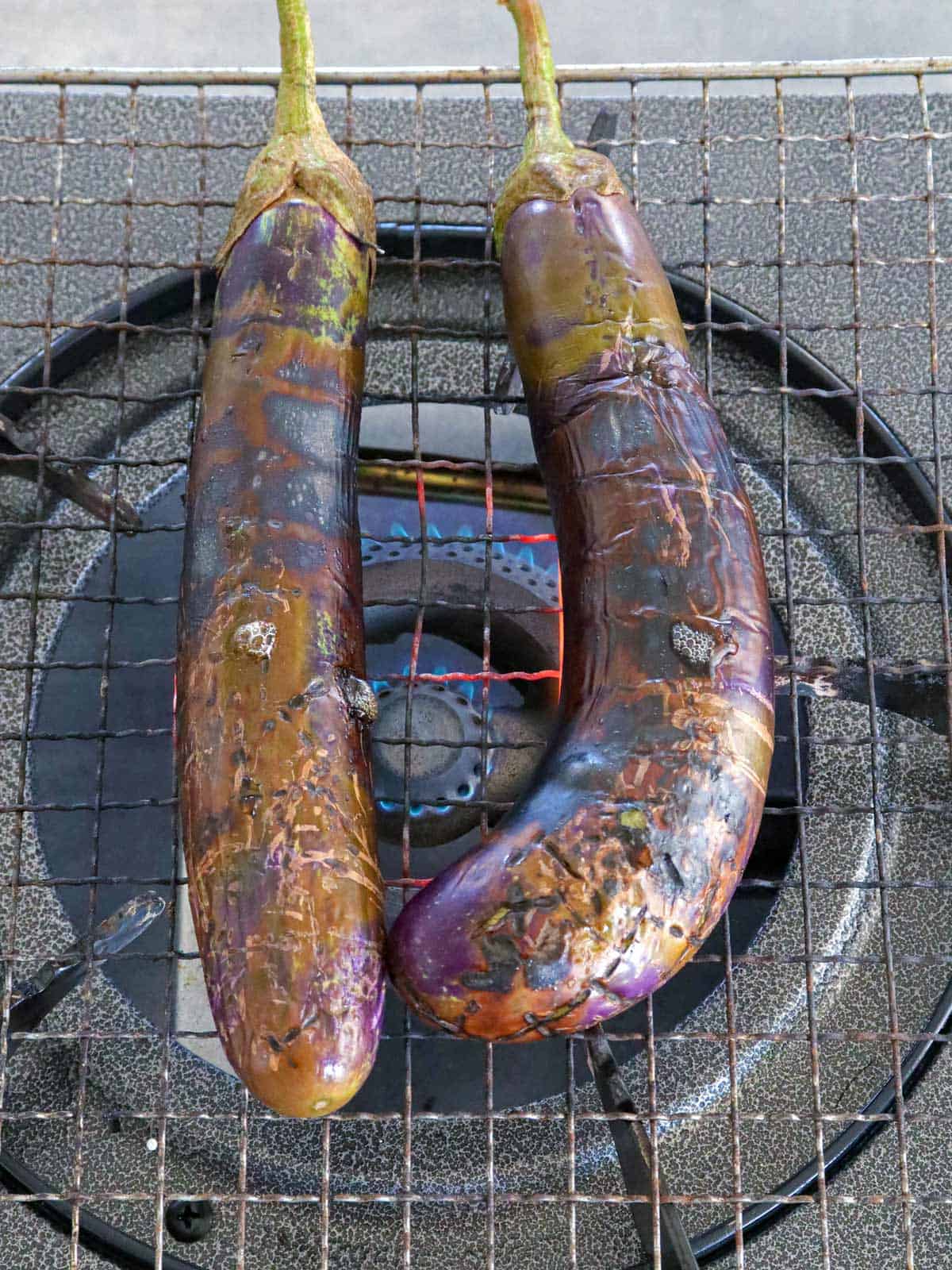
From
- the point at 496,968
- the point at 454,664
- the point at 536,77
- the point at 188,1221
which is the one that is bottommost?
the point at 188,1221

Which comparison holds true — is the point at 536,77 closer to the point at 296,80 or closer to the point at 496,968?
the point at 296,80

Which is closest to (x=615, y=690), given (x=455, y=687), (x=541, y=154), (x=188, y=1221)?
(x=541, y=154)

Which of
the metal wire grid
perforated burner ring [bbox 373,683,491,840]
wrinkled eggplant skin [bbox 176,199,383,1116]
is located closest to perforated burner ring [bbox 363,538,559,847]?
perforated burner ring [bbox 373,683,491,840]

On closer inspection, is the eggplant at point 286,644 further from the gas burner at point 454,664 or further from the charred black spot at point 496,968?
the gas burner at point 454,664

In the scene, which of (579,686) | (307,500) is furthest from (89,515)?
(579,686)

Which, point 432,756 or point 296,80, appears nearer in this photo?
point 296,80
